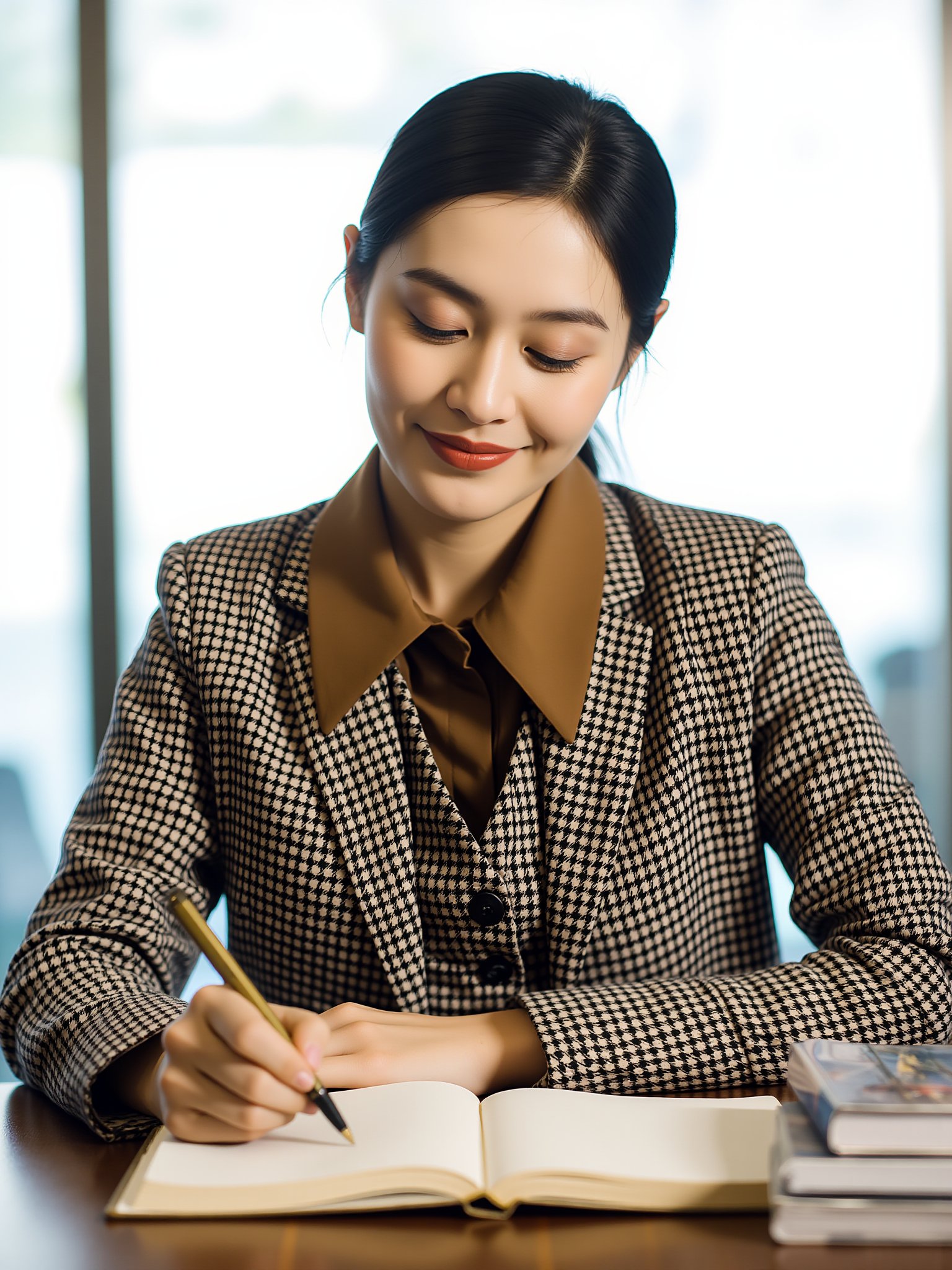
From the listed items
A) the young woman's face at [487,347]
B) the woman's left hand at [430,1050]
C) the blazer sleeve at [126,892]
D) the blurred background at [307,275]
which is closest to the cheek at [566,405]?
the young woman's face at [487,347]

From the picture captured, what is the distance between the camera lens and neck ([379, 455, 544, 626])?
4.10 feet

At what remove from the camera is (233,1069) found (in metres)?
0.77

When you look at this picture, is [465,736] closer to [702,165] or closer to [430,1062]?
[430,1062]

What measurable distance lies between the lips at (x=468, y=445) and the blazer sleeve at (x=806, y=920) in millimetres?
321

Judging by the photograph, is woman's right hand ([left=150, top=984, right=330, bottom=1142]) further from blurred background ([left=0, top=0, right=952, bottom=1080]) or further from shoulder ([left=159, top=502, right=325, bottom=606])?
blurred background ([left=0, top=0, right=952, bottom=1080])

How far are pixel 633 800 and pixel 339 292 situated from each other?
1.77 metres

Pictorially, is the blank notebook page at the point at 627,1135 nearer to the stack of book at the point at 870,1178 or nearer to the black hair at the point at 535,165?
the stack of book at the point at 870,1178

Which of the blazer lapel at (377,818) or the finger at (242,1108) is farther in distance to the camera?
the blazer lapel at (377,818)

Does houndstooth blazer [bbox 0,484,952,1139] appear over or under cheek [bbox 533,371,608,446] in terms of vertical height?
under

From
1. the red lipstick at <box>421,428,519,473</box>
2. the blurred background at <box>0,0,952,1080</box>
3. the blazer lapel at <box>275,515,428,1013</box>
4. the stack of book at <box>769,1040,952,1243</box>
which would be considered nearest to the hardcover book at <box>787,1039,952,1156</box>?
the stack of book at <box>769,1040,952,1243</box>

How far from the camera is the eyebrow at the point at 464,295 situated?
1053mm

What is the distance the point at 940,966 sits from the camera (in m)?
1.05

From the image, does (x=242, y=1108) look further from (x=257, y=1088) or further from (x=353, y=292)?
(x=353, y=292)

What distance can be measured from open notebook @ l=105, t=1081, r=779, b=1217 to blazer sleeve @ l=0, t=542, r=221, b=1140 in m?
0.15
